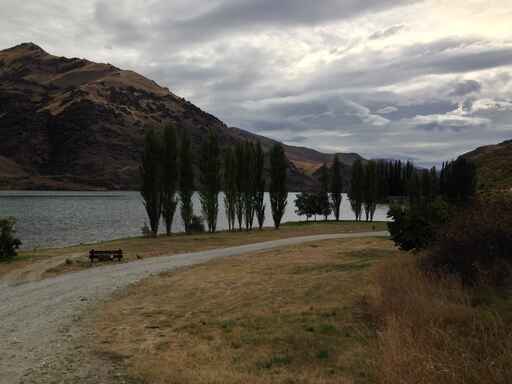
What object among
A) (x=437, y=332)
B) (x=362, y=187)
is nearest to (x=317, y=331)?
(x=437, y=332)

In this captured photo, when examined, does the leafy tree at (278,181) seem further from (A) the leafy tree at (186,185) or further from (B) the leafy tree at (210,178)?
(A) the leafy tree at (186,185)

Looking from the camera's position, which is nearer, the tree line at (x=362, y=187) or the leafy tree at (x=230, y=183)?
the leafy tree at (x=230, y=183)

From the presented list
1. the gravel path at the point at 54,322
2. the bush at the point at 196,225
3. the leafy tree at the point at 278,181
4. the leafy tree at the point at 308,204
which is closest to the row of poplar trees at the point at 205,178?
the leafy tree at the point at 278,181

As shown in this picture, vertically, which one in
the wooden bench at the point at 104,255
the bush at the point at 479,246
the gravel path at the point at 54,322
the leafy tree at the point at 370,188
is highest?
the leafy tree at the point at 370,188

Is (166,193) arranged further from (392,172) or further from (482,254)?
(392,172)

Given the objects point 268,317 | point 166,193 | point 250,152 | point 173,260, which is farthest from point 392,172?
point 268,317

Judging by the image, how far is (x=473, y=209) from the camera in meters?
13.7

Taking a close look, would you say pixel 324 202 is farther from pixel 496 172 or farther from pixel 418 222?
pixel 418 222

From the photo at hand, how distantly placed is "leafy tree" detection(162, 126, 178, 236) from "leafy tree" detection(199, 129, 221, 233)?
3.98m

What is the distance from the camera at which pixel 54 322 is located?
1245 cm

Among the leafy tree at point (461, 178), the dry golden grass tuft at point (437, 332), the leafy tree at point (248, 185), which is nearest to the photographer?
the dry golden grass tuft at point (437, 332)

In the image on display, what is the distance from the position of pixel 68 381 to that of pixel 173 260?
17825 millimetres

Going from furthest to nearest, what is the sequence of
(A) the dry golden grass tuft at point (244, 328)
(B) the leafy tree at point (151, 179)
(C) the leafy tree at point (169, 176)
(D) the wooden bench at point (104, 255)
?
(C) the leafy tree at point (169, 176) → (B) the leafy tree at point (151, 179) → (D) the wooden bench at point (104, 255) → (A) the dry golden grass tuft at point (244, 328)

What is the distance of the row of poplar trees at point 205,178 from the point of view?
1829 inches
